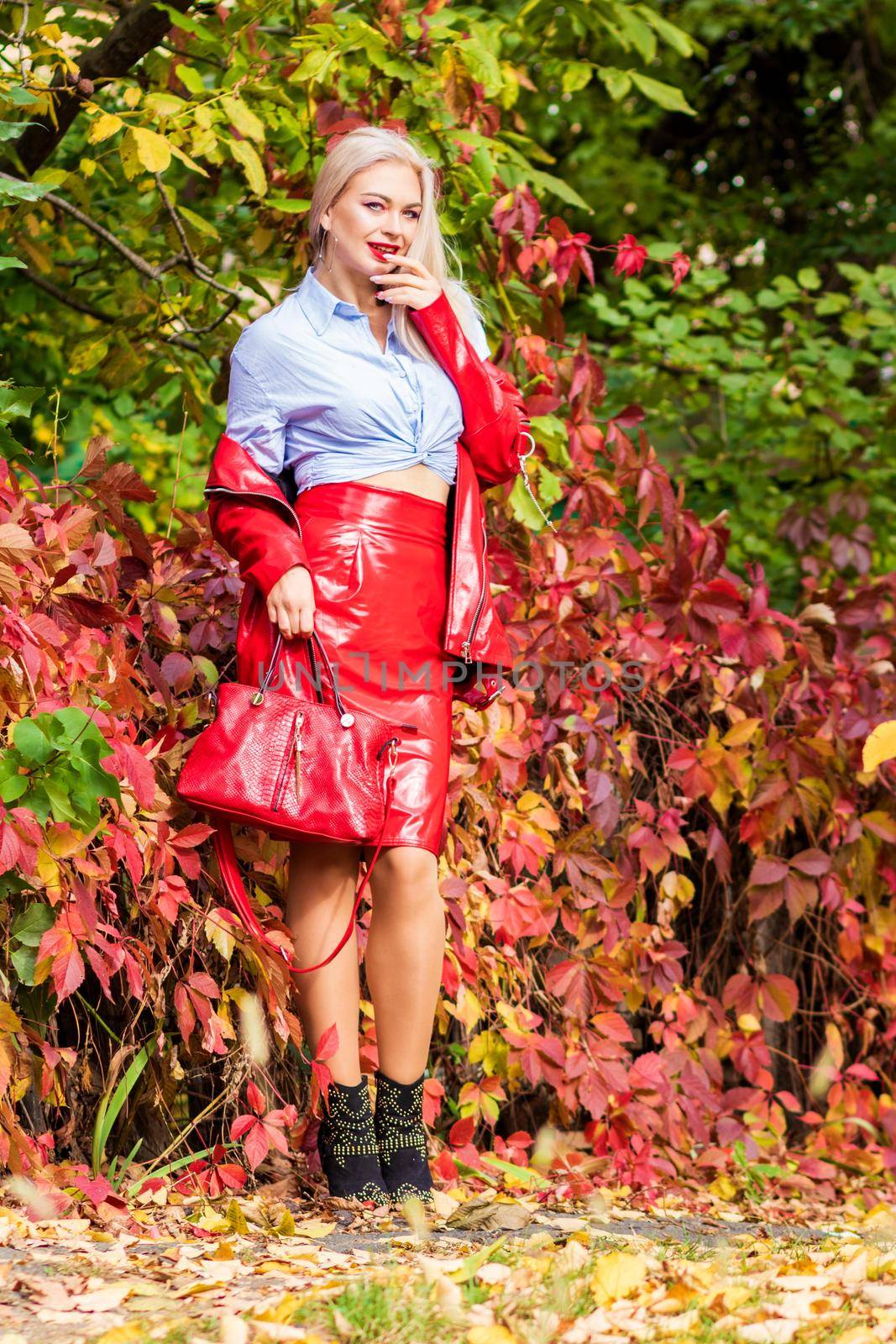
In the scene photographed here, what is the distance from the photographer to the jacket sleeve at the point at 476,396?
2.61 m

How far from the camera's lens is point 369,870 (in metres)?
2.47

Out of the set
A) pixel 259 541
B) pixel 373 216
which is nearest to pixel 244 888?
pixel 259 541

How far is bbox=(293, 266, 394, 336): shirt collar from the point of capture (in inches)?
101

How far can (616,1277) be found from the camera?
2000 mm

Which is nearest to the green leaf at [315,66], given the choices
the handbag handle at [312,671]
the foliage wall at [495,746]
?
the foliage wall at [495,746]

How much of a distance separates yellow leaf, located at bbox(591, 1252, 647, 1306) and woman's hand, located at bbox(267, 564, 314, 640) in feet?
3.67

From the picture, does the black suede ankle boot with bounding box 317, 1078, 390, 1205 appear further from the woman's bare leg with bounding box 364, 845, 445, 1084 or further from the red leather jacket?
the red leather jacket

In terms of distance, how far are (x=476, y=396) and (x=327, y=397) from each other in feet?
1.00

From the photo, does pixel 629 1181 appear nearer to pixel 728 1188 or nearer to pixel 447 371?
pixel 728 1188

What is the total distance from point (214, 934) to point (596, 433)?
5.05 ft

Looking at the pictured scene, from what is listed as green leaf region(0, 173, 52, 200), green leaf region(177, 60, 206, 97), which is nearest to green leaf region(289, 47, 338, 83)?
green leaf region(177, 60, 206, 97)

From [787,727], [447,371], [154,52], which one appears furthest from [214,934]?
[154,52]

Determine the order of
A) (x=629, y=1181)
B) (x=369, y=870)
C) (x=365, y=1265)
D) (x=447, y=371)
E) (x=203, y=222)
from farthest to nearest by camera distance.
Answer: (x=203, y=222) < (x=629, y=1181) < (x=447, y=371) < (x=369, y=870) < (x=365, y=1265)

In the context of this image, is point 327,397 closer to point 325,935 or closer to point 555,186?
point 325,935
